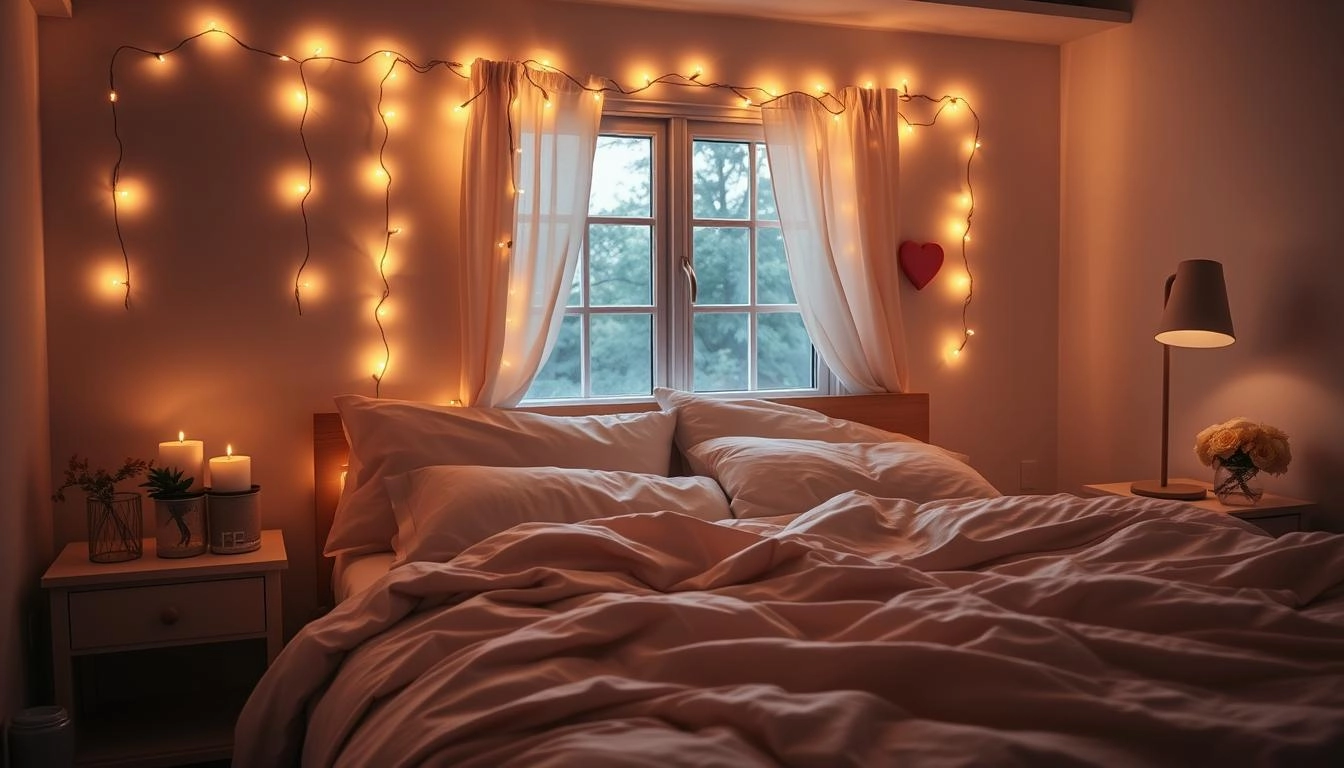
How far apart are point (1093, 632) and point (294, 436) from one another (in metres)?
2.28

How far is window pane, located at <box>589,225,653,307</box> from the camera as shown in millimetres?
3408

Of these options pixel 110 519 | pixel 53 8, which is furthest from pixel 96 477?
pixel 53 8

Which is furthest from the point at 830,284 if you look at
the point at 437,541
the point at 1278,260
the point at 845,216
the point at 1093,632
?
the point at 1093,632

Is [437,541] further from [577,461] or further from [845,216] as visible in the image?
[845,216]

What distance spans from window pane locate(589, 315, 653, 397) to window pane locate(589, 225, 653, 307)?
6 centimetres

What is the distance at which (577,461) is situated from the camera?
2928 mm

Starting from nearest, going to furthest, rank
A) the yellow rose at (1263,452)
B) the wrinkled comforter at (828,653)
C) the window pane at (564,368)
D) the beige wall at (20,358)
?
the wrinkled comforter at (828,653) → the beige wall at (20,358) → the yellow rose at (1263,452) → the window pane at (564,368)

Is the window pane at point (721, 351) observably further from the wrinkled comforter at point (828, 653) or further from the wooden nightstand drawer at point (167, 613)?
the wooden nightstand drawer at point (167, 613)

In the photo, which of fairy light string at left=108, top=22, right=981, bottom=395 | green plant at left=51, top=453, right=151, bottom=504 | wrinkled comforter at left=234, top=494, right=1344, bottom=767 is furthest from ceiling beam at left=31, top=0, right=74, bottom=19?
wrinkled comforter at left=234, top=494, right=1344, bottom=767

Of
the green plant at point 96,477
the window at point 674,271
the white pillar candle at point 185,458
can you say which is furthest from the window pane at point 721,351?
the green plant at point 96,477

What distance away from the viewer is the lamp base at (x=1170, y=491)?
3.19m

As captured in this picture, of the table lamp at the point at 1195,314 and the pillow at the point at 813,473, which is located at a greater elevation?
the table lamp at the point at 1195,314

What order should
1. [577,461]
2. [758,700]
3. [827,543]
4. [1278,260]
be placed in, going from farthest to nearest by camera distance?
1. [1278,260]
2. [577,461]
3. [827,543]
4. [758,700]

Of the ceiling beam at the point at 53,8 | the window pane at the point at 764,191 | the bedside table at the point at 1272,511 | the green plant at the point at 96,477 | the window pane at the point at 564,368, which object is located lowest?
the bedside table at the point at 1272,511
